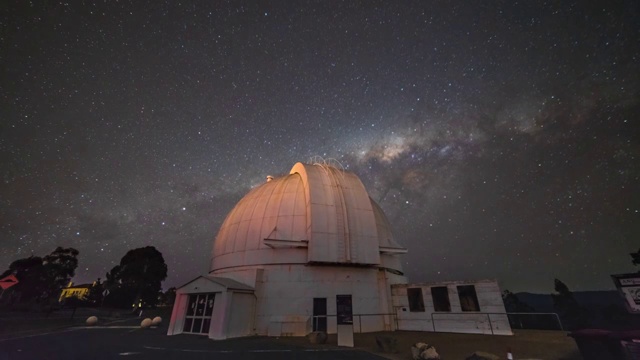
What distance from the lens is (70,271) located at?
50.6 meters

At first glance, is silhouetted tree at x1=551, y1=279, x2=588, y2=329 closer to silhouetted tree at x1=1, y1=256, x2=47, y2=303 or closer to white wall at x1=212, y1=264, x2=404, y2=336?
white wall at x1=212, y1=264, x2=404, y2=336

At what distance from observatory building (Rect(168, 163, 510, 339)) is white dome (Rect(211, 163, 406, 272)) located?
0.27ft

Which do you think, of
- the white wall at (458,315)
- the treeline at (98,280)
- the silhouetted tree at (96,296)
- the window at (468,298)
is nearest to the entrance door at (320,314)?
the white wall at (458,315)

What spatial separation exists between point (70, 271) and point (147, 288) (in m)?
13.6

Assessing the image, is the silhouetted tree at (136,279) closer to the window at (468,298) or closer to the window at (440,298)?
the window at (440,298)

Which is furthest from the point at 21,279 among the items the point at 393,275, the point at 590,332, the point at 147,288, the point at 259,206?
the point at 590,332

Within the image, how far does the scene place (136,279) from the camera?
54.2 meters

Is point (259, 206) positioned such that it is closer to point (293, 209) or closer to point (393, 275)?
point (293, 209)

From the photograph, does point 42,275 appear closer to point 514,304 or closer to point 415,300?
point 415,300

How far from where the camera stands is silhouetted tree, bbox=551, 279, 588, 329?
224ft

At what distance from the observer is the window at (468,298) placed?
17819 millimetres

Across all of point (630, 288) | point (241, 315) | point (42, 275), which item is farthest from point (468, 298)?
point (42, 275)

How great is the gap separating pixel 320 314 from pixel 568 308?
87443 millimetres

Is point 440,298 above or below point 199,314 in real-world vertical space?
above
